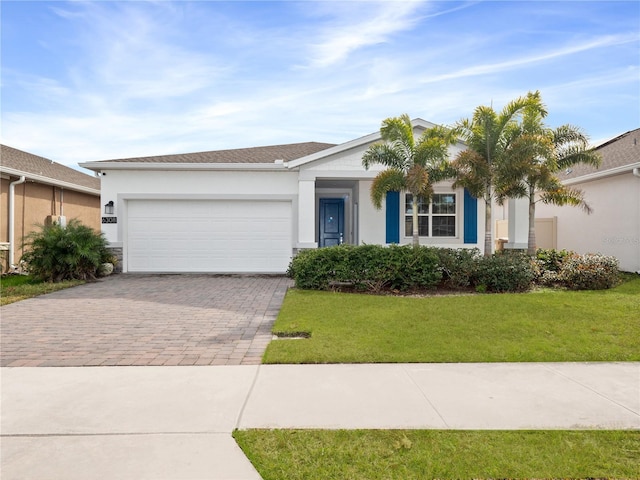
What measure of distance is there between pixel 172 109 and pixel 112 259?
17.9 ft

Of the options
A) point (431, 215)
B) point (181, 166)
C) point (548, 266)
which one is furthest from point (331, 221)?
point (548, 266)

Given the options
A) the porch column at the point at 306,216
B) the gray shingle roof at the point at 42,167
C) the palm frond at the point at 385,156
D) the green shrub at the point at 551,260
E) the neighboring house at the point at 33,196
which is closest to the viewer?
the green shrub at the point at 551,260

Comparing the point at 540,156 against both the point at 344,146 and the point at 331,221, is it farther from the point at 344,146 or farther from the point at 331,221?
the point at 331,221

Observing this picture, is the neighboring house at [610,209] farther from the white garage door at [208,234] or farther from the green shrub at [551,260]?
the white garage door at [208,234]

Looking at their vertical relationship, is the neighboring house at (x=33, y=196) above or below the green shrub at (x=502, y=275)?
above

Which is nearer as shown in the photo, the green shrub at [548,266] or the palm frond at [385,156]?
the green shrub at [548,266]

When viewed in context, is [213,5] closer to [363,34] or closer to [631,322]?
[363,34]

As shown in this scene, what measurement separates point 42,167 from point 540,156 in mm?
18000

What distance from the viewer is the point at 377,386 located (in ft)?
14.7

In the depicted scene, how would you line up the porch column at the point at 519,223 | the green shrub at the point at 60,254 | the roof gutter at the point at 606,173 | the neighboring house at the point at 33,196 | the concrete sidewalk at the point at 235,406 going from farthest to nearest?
the neighboring house at the point at 33,196, the porch column at the point at 519,223, the roof gutter at the point at 606,173, the green shrub at the point at 60,254, the concrete sidewalk at the point at 235,406

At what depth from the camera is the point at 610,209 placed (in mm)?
15352

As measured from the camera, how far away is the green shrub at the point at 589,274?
10.9 metres

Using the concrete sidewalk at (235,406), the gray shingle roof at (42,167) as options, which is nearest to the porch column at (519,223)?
the concrete sidewalk at (235,406)

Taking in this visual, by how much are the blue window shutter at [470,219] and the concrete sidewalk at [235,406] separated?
9.79m
